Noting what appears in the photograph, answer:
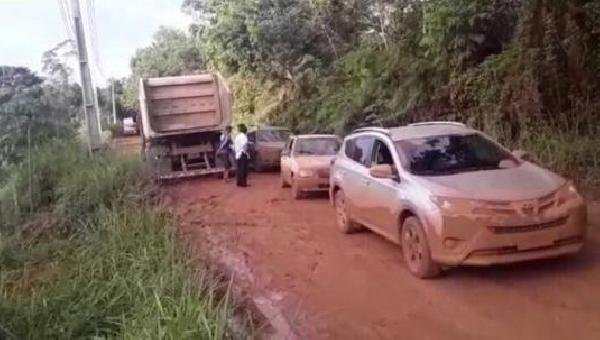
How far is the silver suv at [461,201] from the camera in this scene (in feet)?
22.0

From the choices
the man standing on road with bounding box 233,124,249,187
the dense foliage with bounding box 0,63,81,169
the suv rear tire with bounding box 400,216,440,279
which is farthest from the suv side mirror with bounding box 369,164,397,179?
the man standing on road with bounding box 233,124,249,187

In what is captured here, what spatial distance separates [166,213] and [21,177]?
6.44 metres

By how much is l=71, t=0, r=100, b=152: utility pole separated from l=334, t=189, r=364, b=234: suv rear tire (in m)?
7.28

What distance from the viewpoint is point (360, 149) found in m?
9.65

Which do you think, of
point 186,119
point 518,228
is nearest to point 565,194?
point 518,228

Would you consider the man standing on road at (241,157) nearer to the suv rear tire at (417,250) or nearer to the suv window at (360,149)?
the suv window at (360,149)

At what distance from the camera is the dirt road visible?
19.3 feet

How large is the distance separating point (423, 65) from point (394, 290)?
39.2ft

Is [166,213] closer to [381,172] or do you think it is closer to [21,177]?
[381,172]

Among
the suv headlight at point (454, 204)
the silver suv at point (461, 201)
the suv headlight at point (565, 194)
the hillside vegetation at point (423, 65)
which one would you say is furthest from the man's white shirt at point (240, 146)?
the suv headlight at point (565, 194)

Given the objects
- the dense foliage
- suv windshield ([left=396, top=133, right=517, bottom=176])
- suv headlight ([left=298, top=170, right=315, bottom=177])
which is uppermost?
the dense foliage

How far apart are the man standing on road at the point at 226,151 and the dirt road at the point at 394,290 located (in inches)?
342

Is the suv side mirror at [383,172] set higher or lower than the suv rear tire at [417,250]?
higher

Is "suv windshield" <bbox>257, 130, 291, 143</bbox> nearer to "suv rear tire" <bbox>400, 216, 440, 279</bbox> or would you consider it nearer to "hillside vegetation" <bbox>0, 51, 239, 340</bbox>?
"hillside vegetation" <bbox>0, 51, 239, 340</bbox>
